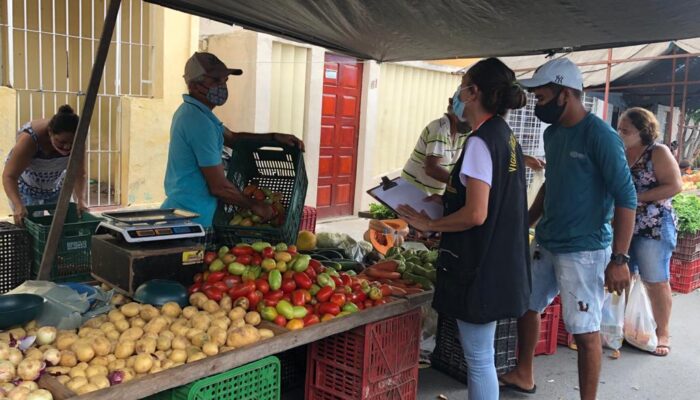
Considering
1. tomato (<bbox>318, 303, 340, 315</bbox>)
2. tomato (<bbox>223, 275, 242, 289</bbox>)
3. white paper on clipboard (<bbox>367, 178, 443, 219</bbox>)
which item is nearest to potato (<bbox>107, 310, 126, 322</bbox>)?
tomato (<bbox>223, 275, 242, 289</bbox>)

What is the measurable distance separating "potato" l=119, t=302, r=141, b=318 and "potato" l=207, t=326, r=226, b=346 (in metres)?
0.35

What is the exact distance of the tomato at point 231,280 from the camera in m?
2.97

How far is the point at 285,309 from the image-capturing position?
110 inches

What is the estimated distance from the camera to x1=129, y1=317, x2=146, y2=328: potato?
248cm

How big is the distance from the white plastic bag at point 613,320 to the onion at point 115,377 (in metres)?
3.98

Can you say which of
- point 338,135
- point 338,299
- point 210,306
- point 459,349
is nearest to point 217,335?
point 210,306

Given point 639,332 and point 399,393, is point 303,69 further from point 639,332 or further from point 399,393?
point 399,393

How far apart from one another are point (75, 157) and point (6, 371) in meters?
1.37

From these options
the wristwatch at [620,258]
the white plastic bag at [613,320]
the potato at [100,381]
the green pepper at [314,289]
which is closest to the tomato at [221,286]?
the green pepper at [314,289]

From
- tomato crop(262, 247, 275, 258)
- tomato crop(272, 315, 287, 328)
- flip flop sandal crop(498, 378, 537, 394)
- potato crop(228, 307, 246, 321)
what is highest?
tomato crop(262, 247, 275, 258)

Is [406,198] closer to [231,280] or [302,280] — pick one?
[302,280]

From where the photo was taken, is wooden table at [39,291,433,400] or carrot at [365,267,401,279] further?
carrot at [365,267,401,279]

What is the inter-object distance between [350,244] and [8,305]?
2.64 meters

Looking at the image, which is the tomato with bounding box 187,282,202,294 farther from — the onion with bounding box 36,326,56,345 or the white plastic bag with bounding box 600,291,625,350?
the white plastic bag with bounding box 600,291,625,350
